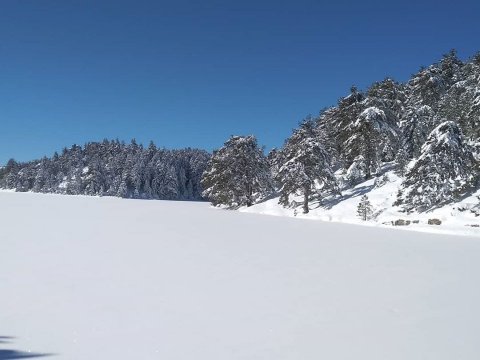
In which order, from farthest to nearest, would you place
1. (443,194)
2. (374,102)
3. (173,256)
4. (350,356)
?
(374,102) → (443,194) → (173,256) → (350,356)

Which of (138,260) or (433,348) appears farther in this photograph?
(138,260)

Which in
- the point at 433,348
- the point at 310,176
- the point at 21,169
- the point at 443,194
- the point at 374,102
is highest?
the point at 21,169

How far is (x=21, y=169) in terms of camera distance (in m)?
167

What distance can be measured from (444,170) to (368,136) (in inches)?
554

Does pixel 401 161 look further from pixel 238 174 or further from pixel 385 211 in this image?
pixel 238 174

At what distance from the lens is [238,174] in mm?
56406

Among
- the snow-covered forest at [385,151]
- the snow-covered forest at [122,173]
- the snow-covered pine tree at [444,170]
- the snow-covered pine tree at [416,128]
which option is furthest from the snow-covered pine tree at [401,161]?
the snow-covered forest at [122,173]

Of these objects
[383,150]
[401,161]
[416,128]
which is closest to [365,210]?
[401,161]

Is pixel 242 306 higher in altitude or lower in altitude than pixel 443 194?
lower

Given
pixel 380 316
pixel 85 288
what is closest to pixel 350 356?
pixel 380 316

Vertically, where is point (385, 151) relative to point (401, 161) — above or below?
above

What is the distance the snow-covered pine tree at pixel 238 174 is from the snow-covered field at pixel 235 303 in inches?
A: 1565

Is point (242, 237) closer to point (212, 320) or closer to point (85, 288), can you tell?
point (85, 288)

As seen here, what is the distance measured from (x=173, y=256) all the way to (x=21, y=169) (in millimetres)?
178937
